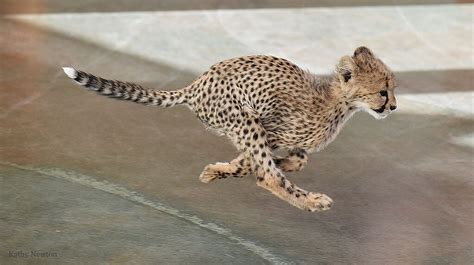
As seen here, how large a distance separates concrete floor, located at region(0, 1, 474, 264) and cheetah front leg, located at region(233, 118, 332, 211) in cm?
22

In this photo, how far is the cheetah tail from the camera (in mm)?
6460

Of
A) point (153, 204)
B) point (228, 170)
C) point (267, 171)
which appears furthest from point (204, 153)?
point (267, 171)

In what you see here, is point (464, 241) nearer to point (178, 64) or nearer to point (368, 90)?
point (368, 90)

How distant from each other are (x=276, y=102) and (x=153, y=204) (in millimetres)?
1075

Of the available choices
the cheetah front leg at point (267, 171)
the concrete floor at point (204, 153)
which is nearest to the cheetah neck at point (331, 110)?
the cheetah front leg at point (267, 171)

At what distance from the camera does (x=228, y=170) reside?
7.02 meters

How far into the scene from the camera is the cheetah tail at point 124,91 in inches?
254

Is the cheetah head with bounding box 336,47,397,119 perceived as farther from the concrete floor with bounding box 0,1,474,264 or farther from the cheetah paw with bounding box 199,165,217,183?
the cheetah paw with bounding box 199,165,217,183

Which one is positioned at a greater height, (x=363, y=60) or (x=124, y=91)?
(x=363, y=60)

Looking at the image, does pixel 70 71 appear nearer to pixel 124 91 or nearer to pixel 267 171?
pixel 124 91

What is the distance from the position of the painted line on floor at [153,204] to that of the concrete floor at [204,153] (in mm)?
13

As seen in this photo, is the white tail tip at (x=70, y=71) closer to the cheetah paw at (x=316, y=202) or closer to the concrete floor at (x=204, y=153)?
the concrete floor at (x=204, y=153)

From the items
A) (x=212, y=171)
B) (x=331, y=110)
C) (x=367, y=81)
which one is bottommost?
(x=212, y=171)

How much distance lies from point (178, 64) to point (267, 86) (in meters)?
2.90
